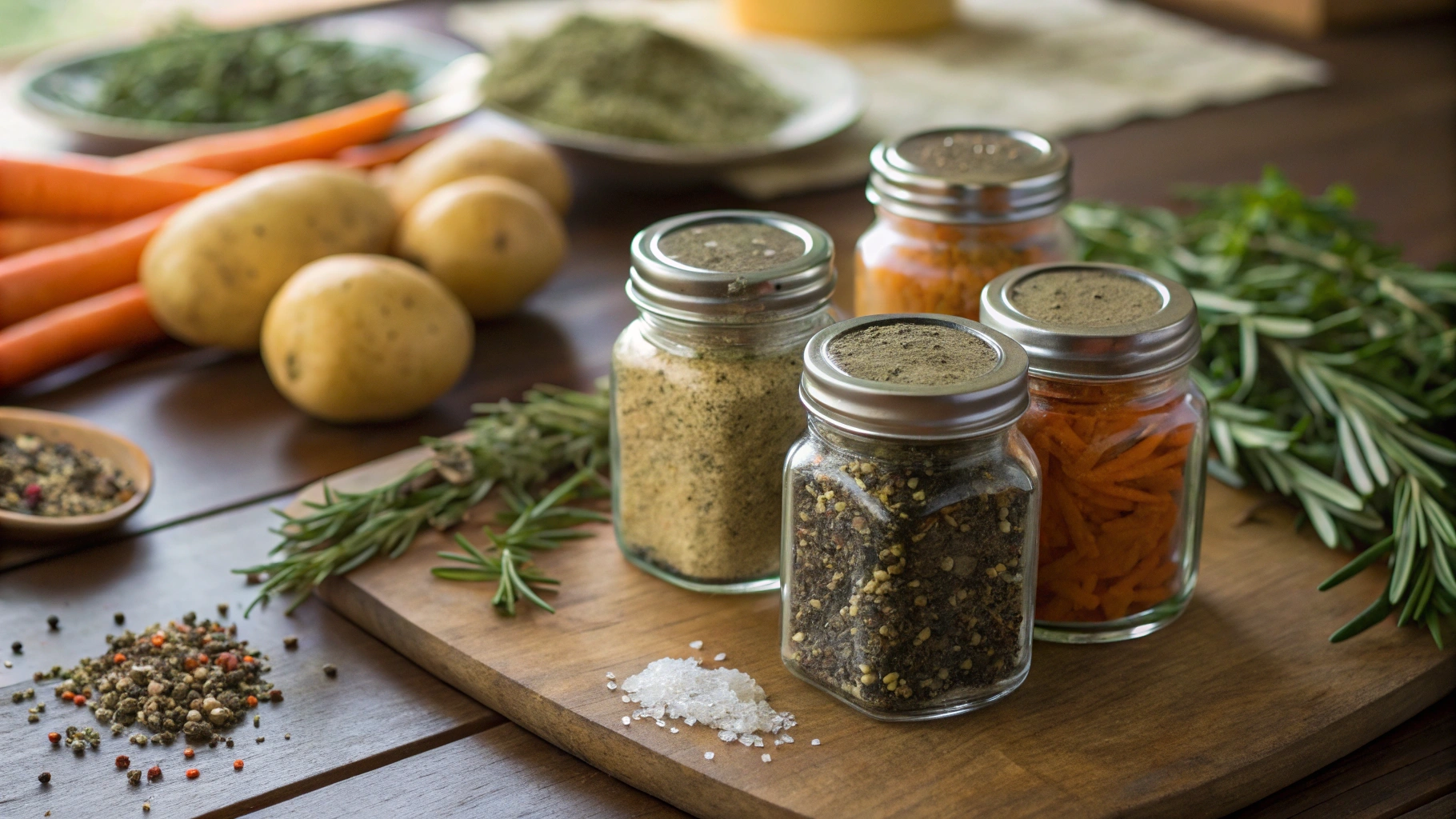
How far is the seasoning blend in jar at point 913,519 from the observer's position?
778 millimetres

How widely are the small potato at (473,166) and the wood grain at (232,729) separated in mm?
537

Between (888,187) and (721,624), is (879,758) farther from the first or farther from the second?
(888,187)

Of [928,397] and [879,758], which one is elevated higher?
[928,397]

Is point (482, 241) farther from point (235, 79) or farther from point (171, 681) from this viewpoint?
point (235, 79)

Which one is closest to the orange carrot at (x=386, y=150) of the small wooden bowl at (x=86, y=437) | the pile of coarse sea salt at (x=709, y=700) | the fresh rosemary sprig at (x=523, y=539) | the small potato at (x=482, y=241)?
the small potato at (x=482, y=241)

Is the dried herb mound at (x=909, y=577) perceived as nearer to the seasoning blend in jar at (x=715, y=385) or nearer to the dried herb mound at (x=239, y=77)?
the seasoning blend in jar at (x=715, y=385)

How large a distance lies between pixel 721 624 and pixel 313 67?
140 cm

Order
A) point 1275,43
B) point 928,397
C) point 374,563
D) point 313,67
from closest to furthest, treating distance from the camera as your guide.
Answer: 1. point 928,397
2. point 374,563
3. point 313,67
4. point 1275,43

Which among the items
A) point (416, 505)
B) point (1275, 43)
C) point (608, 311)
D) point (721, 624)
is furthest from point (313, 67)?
point (1275, 43)

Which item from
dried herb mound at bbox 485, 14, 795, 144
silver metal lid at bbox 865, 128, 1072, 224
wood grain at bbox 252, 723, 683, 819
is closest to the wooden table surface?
wood grain at bbox 252, 723, 683, 819

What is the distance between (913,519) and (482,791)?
32cm

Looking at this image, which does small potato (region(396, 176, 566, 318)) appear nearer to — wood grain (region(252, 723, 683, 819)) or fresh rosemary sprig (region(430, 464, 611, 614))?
fresh rosemary sprig (region(430, 464, 611, 614))

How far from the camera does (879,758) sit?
0.81 m

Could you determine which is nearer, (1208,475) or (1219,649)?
(1219,649)
